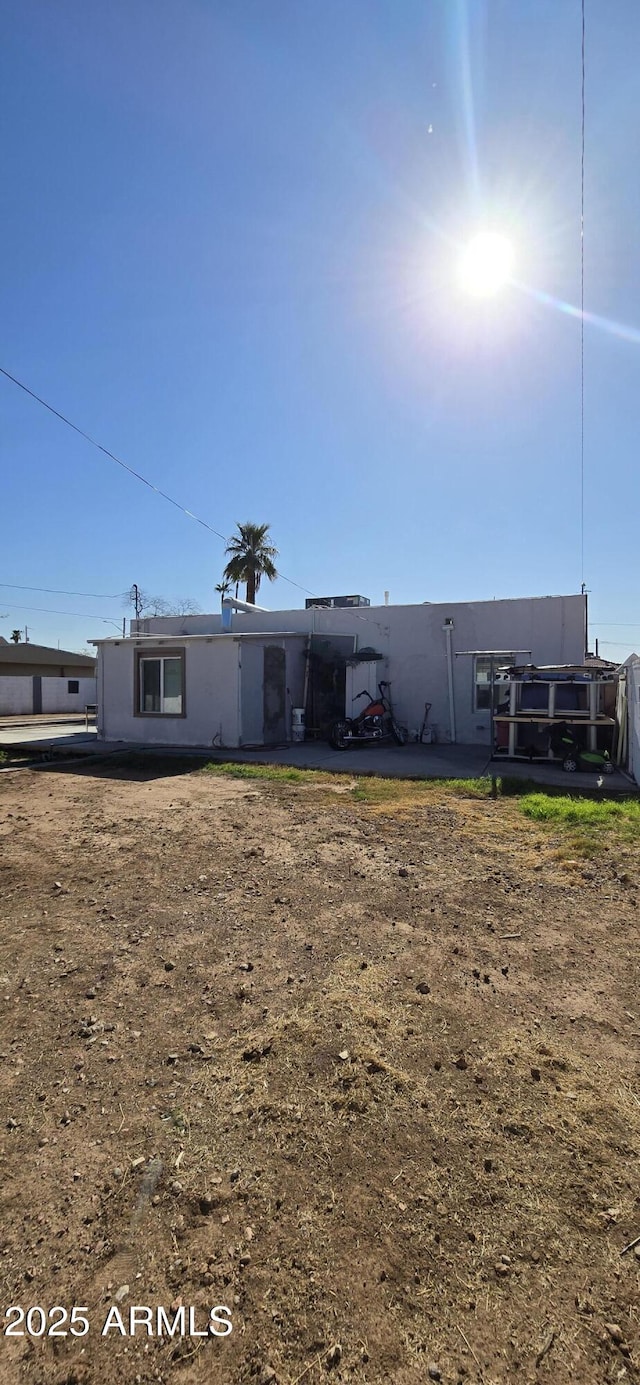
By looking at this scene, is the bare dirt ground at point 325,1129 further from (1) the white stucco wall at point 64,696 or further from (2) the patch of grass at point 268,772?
(1) the white stucco wall at point 64,696

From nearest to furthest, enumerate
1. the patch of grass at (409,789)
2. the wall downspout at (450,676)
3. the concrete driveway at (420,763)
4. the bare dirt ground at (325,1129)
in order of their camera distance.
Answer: the bare dirt ground at (325,1129), the patch of grass at (409,789), the concrete driveway at (420,763), the wall downspout at (450,676)

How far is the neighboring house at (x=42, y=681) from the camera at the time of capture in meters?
26.8

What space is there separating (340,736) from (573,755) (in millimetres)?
5092

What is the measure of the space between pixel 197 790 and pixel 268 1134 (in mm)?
6753

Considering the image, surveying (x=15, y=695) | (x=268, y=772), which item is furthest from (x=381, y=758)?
(x=15, y=695)

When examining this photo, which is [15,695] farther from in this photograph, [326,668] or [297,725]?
[297,725]

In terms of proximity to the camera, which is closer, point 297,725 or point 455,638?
point 297,725

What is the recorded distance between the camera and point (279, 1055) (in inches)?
103

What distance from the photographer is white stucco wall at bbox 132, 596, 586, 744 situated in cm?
1453

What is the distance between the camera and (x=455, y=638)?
1541 centimetres

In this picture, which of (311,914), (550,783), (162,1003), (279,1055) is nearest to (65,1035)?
(162,1003)

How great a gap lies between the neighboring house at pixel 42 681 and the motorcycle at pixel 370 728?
13.5 meters

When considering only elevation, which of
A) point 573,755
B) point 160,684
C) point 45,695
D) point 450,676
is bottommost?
point 573,755

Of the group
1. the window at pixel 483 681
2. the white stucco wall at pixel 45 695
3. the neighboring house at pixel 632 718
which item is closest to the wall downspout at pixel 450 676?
the window at pixel 483 681
